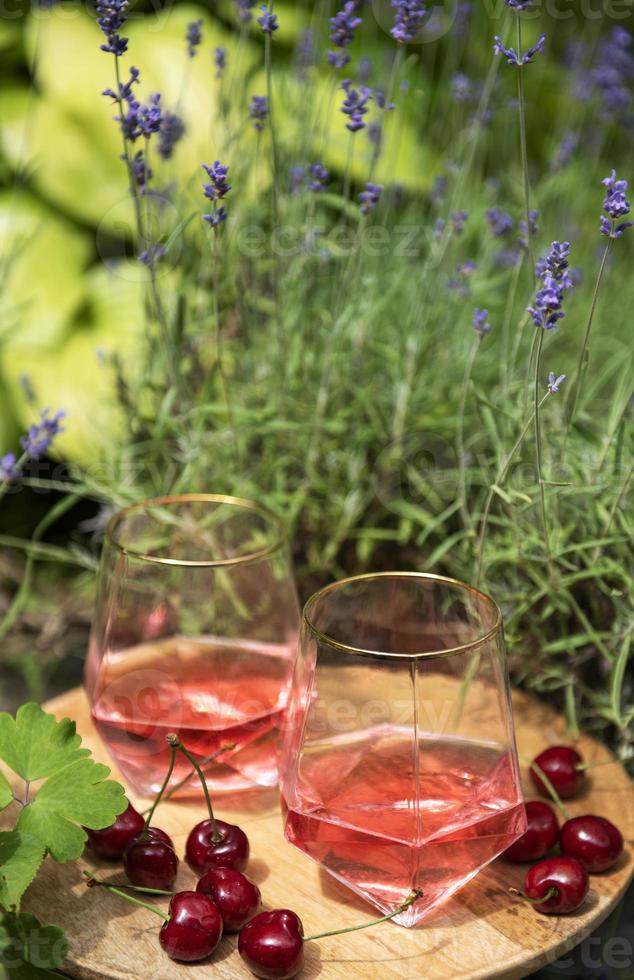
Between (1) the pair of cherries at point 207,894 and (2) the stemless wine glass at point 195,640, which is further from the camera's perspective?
(2) the stemless wine glass at point 195,640

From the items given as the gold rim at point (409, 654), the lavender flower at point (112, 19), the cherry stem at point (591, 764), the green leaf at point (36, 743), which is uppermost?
the lavender flower at point (112, 19)

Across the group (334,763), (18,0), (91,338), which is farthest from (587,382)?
(18,0)

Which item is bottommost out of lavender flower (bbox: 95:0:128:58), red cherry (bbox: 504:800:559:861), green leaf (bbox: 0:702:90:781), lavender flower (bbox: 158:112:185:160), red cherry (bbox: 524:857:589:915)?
red cherry (bbox: 504:800:559:861)

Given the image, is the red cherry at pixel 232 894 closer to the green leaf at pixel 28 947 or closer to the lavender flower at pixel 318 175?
the green leaf at pixel 28 947

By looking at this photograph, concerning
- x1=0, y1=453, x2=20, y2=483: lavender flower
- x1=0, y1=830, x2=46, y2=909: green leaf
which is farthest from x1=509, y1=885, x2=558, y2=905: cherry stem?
x1=0, y1=453, x2=20, y2=483: lavender flower

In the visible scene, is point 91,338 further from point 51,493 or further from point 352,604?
point 352,604

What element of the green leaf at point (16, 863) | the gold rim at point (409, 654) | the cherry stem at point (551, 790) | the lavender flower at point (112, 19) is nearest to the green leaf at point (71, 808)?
the green leaf at point (16, 863)

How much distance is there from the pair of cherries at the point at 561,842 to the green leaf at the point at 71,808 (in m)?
0.18

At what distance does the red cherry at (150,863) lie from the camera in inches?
19.0

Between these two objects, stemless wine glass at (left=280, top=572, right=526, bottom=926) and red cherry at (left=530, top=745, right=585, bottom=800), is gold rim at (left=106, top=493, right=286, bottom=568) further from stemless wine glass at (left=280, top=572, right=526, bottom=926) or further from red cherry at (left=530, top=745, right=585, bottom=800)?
red cherry at (left=530, top=745, right=585, bottom=800)

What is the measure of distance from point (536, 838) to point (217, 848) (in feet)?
0.48

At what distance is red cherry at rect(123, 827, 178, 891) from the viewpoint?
48cm

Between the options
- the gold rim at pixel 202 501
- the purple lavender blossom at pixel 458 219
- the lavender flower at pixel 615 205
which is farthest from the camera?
the purple lavender blossom at pixel 458 219

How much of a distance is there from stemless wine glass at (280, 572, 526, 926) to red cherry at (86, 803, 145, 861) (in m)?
0.07
